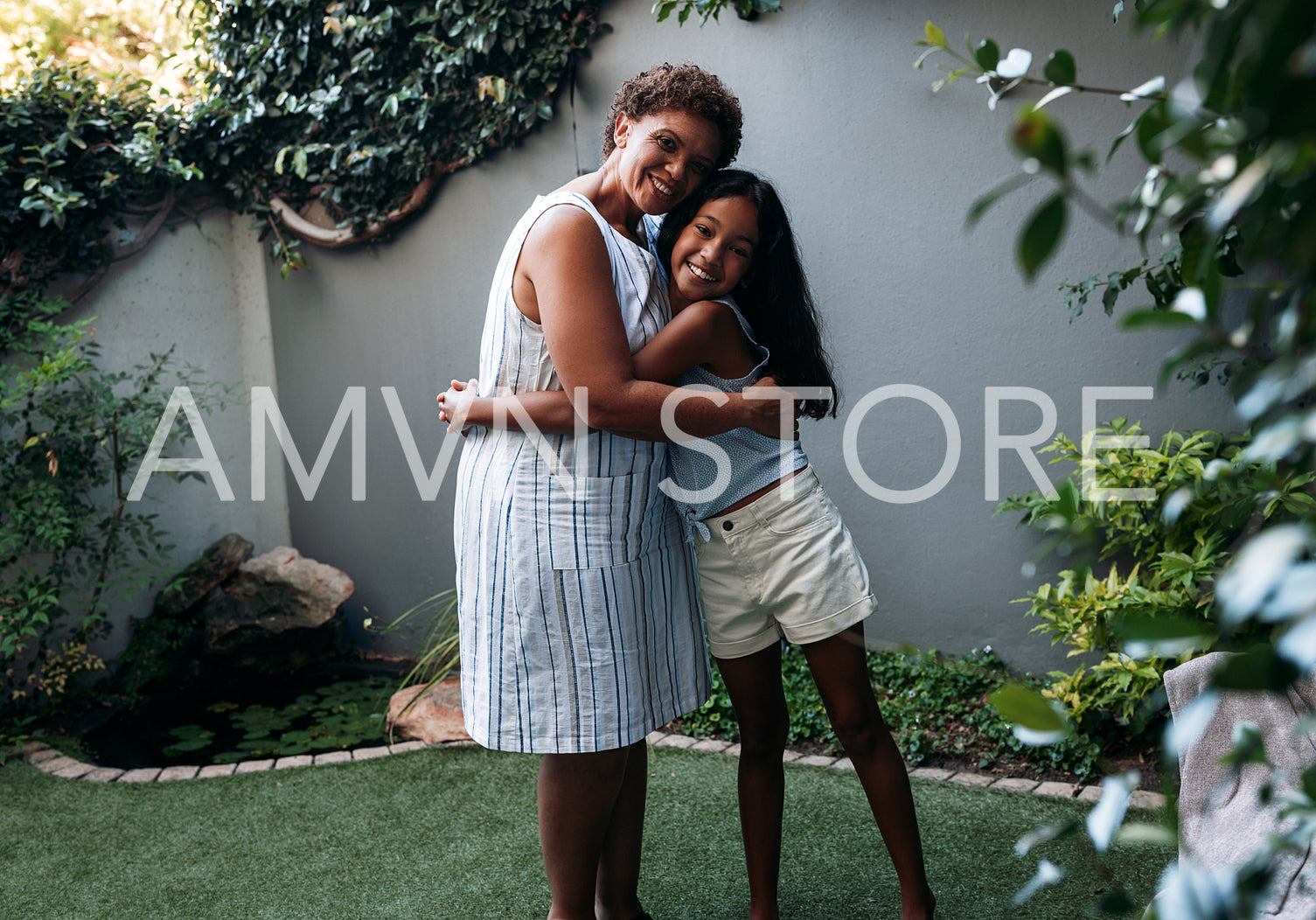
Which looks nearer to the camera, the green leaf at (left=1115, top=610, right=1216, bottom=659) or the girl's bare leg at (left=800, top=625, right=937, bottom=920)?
the green leaf at (left=1115, top=610, right=1216, bottom=659)

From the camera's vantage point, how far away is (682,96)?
189 cm

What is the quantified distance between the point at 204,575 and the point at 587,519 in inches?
131

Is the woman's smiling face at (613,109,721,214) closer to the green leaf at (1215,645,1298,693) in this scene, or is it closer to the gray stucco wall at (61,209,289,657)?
the green leaf at (1215,645,1298,693)

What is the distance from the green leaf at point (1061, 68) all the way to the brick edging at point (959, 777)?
222 cm

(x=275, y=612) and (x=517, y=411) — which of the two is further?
(x=275, y=612)

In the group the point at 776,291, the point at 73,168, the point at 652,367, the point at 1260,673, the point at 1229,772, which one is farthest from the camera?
the point at 73,168

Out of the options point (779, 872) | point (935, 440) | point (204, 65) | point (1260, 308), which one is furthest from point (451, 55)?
point (1260, 308)

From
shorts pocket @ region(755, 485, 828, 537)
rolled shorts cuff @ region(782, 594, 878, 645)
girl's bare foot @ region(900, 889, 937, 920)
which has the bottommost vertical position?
A: girl's bare foot @ region(900, 889, 937, 920)

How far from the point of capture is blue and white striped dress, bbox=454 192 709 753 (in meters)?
1.90

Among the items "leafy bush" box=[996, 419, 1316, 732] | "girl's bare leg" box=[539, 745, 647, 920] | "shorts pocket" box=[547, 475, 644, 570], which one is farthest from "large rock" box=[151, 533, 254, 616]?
"leafy bush" box=[996, 419, 1316, 732]

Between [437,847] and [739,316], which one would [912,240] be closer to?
[739,316]

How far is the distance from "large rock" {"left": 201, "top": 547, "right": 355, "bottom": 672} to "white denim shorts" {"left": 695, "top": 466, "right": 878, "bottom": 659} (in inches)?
118

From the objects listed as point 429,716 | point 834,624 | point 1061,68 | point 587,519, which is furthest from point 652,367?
point 429,716

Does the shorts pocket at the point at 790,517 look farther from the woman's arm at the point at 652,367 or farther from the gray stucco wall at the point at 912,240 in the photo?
the gray stucco wall at the point at 912,240
